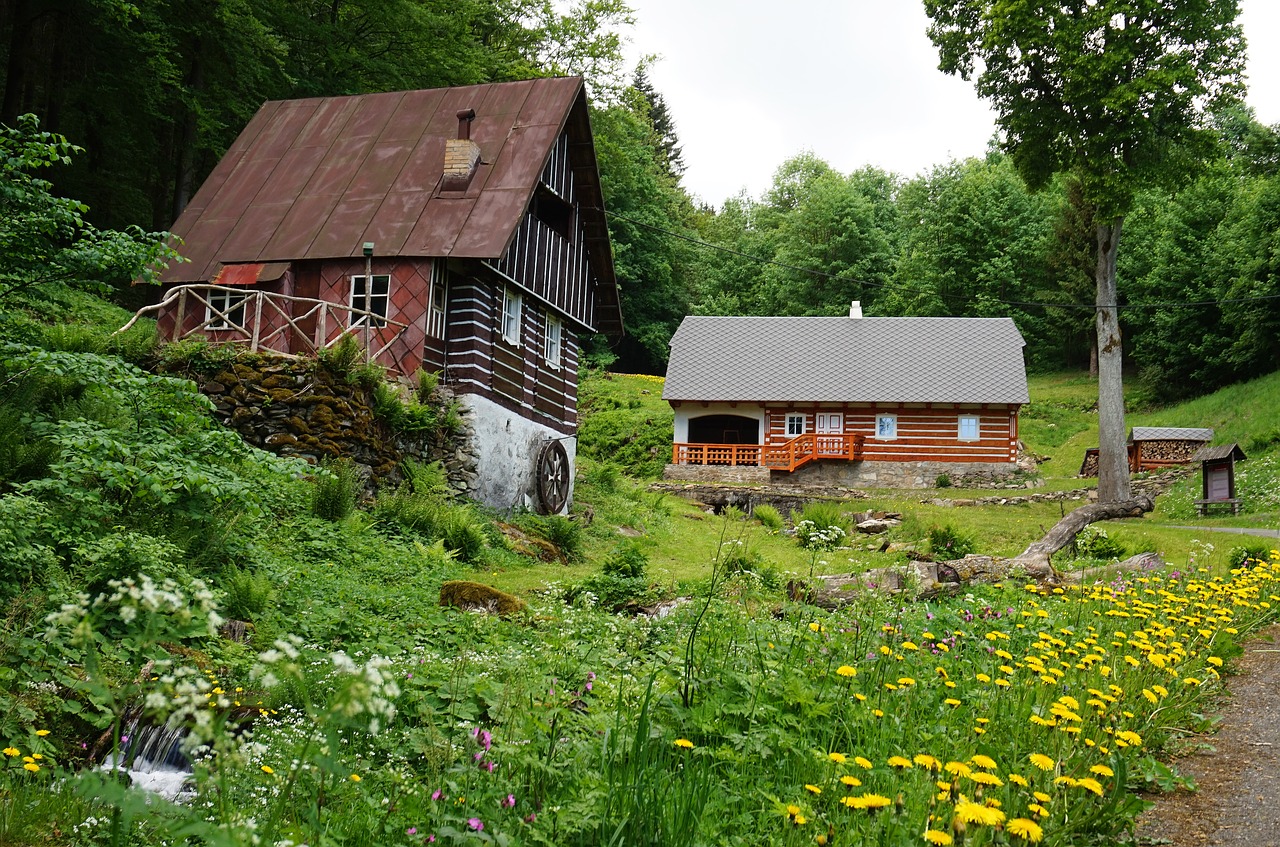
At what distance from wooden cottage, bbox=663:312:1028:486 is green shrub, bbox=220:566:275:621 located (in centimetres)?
2362

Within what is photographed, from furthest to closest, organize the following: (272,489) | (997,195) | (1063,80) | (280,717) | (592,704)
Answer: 1. (997,195)
2. (1063,80)
3. (272,489)
4. (280,717)
5. (592,704)

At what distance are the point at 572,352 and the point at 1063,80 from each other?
13.1 meters

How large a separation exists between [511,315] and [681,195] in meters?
44.5

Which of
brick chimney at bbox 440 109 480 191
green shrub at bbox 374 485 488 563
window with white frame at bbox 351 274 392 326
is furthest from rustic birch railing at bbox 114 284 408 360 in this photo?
green shrub at bbox 374 485 488 563

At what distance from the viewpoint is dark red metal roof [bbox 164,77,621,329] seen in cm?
1770

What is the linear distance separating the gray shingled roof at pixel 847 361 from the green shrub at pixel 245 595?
27.0m

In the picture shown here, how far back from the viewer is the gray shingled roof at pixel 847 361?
34625 mm

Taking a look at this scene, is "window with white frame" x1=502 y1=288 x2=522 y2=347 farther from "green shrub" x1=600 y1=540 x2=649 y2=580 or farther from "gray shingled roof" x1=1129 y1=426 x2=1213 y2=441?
"gray shingled roof" x1=1129 y1=426 x2=1213 y2=441

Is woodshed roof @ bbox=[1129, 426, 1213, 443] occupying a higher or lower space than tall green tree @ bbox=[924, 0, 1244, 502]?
lower

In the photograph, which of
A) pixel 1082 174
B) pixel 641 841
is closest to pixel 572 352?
pixel 1082 174

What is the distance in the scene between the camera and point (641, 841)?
3180 millimetres

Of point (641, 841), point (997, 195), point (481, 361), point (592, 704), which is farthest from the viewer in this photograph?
point (997, 195)

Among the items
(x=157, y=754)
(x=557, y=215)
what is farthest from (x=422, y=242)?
(x=157, y=754)

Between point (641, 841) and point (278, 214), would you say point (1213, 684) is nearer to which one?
point (641, 841)
